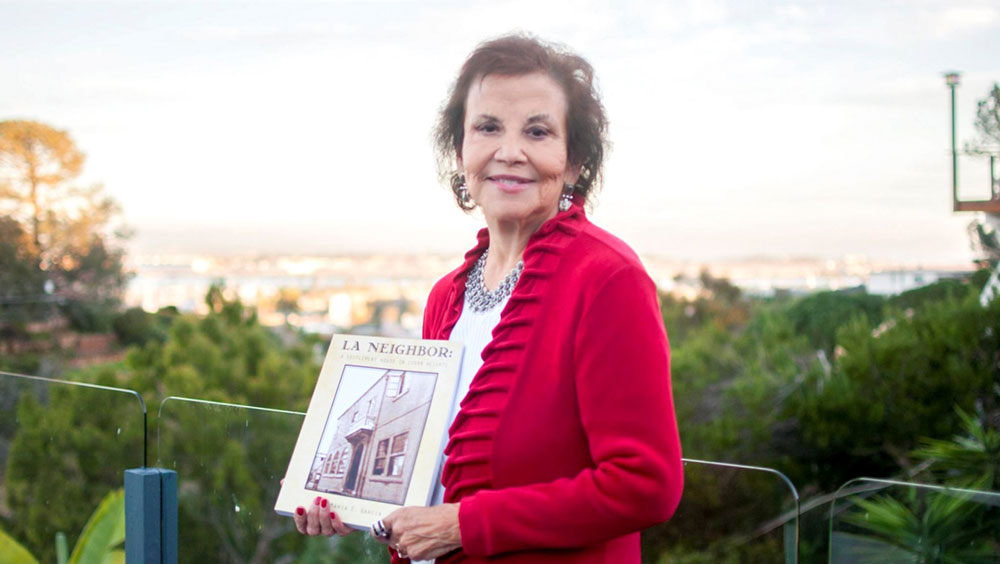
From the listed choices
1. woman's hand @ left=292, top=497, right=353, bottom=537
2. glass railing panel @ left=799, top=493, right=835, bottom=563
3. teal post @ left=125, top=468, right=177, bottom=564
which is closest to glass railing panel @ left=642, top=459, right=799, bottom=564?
glass railing panel @ left=799, top=493, right=835, bottom=563

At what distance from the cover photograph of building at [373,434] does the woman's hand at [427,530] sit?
51 millimetres

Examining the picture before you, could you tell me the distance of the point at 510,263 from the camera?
155 centimetres

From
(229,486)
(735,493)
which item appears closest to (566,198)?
(735,493)

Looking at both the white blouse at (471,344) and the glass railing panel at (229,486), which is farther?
the glass railing panel at (229,486)

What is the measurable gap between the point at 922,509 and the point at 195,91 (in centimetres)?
3038

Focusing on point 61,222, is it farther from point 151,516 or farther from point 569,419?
point 569,419

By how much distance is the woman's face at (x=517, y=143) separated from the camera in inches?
57.3

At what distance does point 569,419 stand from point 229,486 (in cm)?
146

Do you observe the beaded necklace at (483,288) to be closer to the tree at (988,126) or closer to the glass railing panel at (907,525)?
the glass railing panel at (907,525)

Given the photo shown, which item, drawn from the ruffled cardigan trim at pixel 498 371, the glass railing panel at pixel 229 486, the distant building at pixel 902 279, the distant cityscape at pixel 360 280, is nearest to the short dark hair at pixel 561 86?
the ruffled cardigan trim at pixel 498 371

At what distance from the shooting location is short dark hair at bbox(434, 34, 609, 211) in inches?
57.5

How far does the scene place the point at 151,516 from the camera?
8.00ft

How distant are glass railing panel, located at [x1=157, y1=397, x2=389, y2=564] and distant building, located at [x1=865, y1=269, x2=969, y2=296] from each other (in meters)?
11.6

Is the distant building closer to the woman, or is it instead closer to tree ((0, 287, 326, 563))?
tree ((0, 287, 326, 563))
